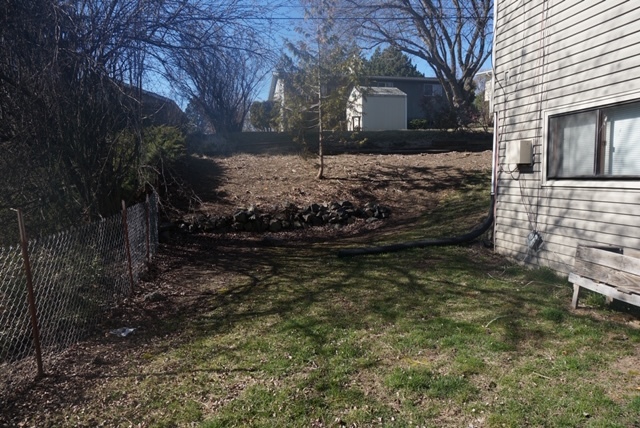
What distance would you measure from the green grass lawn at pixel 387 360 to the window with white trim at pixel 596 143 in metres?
1.45

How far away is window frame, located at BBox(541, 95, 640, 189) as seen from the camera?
16.9 ft

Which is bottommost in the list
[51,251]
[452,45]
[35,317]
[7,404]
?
[7,404]

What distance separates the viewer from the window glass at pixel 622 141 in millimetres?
5117

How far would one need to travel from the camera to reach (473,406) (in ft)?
10.8

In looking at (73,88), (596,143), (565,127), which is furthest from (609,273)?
(73,88)

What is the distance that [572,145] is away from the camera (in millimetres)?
6043

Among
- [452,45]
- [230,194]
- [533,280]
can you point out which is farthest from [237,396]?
[452,45]

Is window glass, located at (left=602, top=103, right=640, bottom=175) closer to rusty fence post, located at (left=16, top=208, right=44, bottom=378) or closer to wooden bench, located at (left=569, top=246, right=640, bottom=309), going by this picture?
wooden bench, located at (left=569, top=246, right=640, bottom=309)

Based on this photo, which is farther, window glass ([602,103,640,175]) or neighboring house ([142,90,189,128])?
neighboring house ([142,90,189,128])

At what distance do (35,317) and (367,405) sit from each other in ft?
9.25

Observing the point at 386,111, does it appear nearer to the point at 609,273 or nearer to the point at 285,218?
the point at 285,218

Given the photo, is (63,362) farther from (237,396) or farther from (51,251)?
(237,396)

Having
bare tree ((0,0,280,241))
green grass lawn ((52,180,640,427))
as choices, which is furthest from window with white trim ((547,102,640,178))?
bare tree ((0,0,280,241))

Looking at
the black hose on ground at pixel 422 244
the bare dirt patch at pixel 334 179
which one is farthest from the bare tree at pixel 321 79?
the black hose on ground at pixel 422 244
